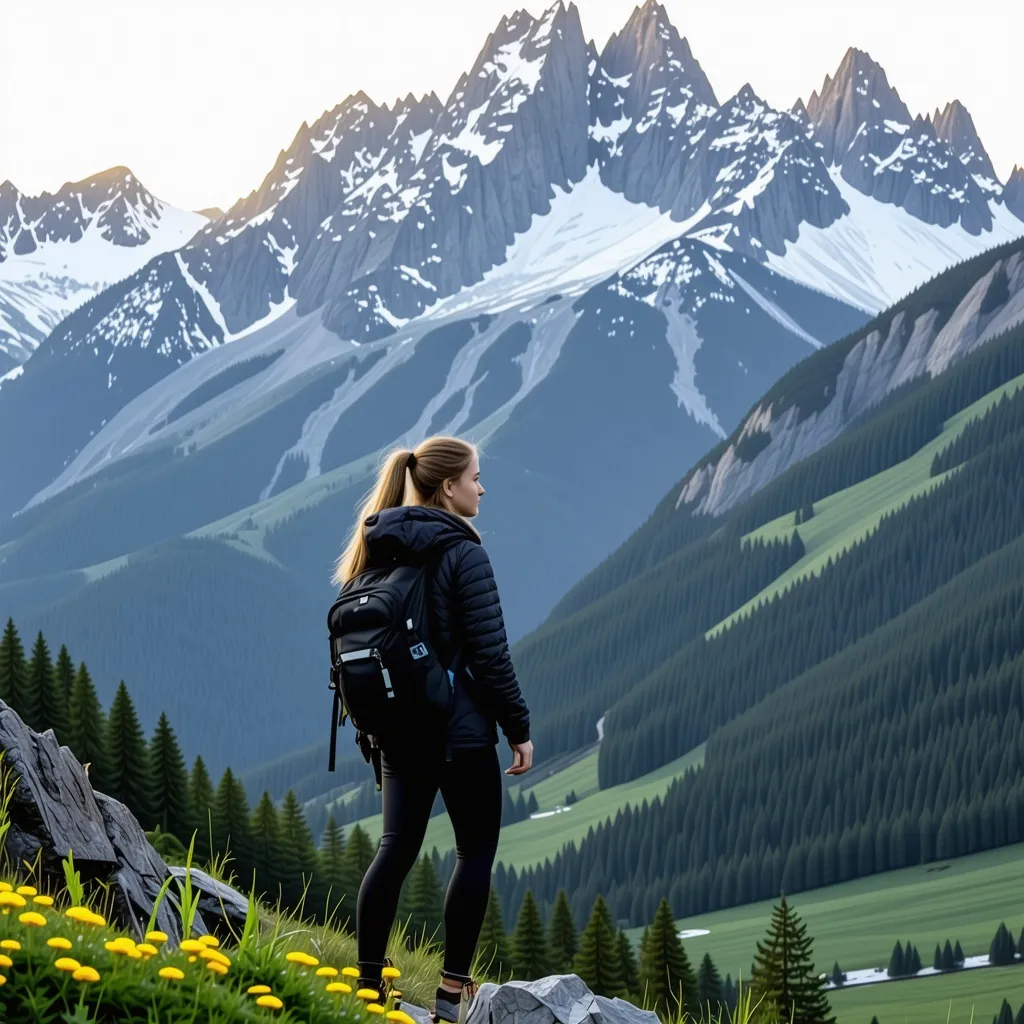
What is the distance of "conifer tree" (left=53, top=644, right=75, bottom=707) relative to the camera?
150 ft

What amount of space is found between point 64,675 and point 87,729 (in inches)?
150

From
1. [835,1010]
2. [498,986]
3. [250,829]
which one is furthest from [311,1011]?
[835,1010]

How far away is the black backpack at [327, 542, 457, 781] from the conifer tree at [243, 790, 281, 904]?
102 feet

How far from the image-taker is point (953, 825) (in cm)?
19538

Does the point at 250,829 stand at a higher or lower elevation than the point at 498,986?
higher

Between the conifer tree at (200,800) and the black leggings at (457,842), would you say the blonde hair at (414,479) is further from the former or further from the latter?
the conifer tree at (200,800)

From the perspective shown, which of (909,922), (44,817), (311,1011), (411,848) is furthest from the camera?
(909,922)

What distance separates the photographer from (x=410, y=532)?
367 inches

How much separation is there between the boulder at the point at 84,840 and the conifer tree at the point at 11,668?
33.5 meters

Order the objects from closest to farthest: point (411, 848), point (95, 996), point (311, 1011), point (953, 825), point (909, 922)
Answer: point (95, 996) < point (311, 1011) < point (411, 848) < point (909, 922) < point (953, 825)

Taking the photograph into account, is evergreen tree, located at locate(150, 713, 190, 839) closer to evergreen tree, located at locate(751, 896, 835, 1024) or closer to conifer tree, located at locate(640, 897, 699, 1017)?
conifer tree, located at locate(640, 897, 699, 1017)

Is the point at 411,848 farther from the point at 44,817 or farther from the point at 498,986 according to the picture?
the point at 44,817

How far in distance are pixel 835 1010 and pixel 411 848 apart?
6428 inches

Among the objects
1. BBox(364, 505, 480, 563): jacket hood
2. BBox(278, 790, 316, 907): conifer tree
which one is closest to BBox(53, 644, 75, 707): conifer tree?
BBox(278, 790, 316, 907): conifer tree
